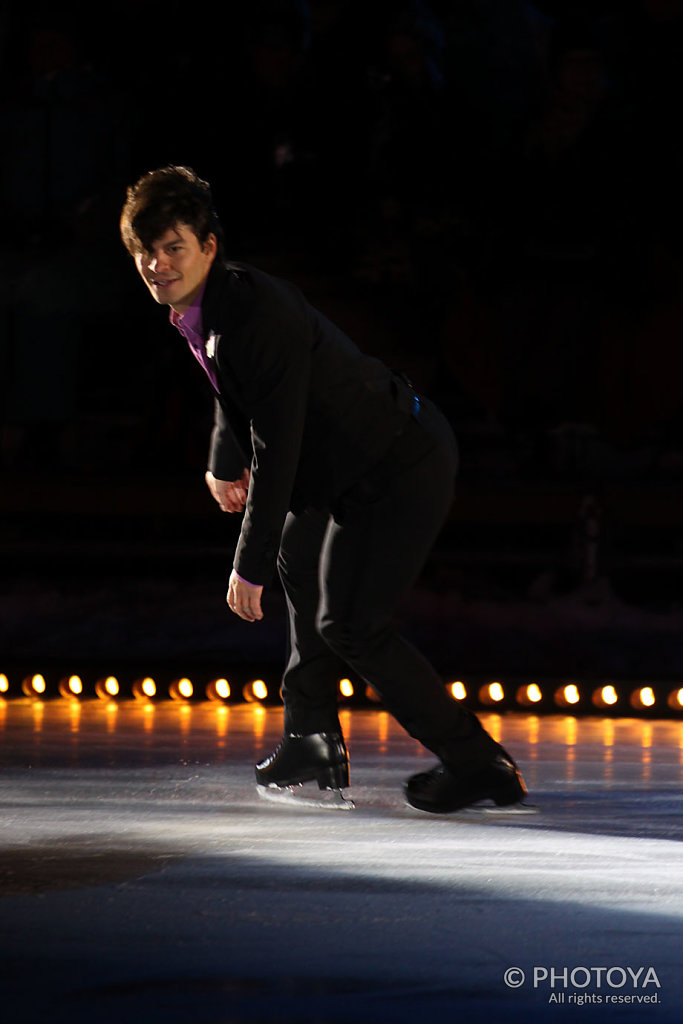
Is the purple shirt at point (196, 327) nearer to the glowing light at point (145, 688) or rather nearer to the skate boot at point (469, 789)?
the skate boot at point (469, 789)

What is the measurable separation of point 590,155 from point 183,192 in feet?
18.7

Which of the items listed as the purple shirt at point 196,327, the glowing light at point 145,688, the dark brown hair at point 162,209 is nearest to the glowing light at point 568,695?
the glowing light at point 145,688

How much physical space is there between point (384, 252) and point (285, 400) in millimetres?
5871

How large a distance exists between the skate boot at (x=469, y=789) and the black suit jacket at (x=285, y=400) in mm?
Answer: 578

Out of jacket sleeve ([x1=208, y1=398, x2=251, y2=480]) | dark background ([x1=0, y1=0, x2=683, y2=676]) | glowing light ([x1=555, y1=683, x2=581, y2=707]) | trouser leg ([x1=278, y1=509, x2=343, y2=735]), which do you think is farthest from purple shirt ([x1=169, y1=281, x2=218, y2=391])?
dark background ([x1=0, y1=0, x2=683, y2=676])

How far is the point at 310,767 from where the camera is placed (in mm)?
Result: 3676

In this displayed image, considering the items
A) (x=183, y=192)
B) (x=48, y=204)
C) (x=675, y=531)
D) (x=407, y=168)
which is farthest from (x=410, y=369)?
(x=183, y=192)

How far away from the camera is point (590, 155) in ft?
27.9

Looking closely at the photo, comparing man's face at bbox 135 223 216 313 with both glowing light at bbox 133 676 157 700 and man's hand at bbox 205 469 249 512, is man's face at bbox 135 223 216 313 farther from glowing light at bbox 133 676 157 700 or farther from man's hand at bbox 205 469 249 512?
glowing light at bbox 133 676 157 700

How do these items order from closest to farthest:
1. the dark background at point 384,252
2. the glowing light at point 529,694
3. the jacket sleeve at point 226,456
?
1. the jacket sleeve at point 226,456
2. the glowing light at point 529,694
3. the dark background at point 384,252

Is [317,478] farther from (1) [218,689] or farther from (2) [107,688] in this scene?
(2) [107,688]

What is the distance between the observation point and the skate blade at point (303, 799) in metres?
3.59

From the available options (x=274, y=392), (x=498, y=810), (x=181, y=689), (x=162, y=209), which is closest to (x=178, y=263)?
(x=162, y=209)

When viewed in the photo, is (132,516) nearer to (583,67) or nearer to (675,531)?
(675,531)
